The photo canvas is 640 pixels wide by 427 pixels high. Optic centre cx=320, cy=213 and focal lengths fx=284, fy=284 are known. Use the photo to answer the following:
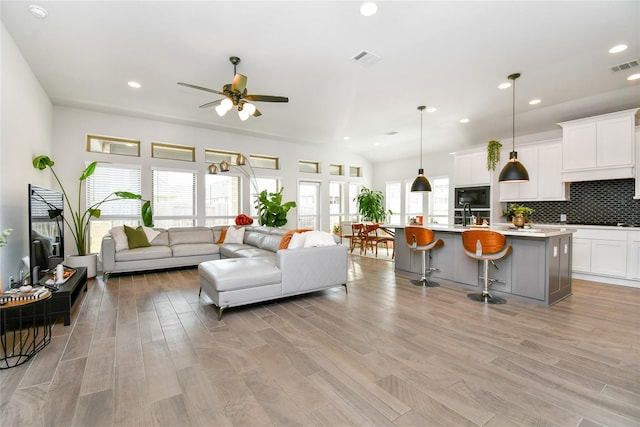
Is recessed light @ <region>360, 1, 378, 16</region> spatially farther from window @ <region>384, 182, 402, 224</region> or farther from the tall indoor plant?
window @ <region>384, 182, 402, 224</region>

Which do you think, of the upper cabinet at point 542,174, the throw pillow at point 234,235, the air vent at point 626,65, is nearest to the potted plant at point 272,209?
the throw pillow at point 234,235

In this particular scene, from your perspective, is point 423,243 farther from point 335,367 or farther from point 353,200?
point 353,200

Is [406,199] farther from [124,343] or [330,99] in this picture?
[124,343]

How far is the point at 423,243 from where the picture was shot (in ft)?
14.4

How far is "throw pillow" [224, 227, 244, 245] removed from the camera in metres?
6.09

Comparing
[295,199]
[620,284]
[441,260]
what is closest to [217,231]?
[295,199]

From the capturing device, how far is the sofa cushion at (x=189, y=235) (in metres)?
5.82

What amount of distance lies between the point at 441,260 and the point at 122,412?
4360 millimetres

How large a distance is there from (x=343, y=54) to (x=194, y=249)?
440 cm

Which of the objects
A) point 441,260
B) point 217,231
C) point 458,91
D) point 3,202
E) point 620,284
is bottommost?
point 620,284

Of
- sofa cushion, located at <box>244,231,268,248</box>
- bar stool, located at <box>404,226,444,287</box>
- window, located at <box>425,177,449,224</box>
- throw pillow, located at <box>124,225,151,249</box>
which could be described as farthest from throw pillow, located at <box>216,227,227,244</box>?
window, located at <box>425,177,449,224</box>

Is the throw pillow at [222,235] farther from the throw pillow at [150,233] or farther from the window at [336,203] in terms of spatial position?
the window at [336,203]

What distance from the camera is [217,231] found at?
20.8 ft

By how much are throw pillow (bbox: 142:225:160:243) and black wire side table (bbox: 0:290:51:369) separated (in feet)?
8.89
